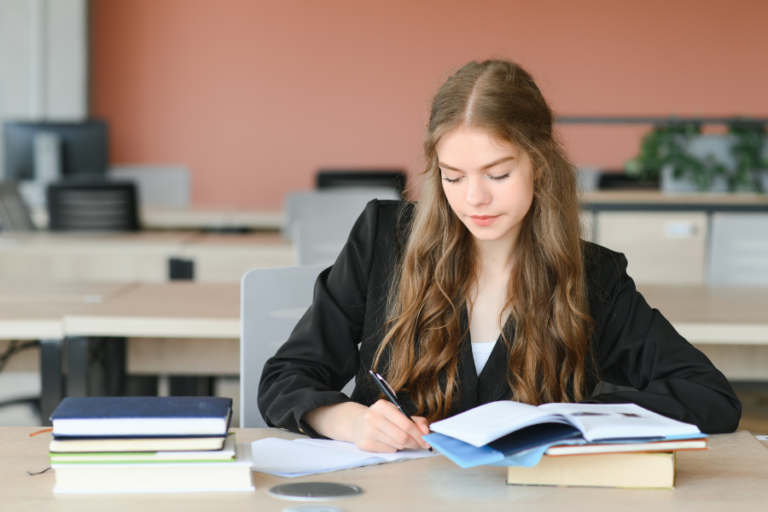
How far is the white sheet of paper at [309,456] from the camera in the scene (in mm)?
987

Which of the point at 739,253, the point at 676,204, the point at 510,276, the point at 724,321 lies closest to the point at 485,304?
the point at 510,276

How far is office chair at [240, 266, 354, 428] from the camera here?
5.08 ft

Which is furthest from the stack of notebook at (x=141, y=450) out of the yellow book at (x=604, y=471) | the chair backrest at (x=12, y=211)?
the chair backrest at (x=12, y=211)

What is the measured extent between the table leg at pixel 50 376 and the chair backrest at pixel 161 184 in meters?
3.72

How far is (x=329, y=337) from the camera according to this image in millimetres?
1303

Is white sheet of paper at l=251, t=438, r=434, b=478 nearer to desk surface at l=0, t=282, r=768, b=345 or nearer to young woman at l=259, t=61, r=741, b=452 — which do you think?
young woman at l=259, t=61, r=741, b=452

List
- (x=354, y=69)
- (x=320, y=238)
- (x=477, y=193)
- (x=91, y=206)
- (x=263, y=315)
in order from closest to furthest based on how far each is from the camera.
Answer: (x=477, y=193) → (x=263, y=315) → (x=320, y=238) → (x=91, y=206) → (x=354, y=69)

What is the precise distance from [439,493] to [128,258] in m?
2.66

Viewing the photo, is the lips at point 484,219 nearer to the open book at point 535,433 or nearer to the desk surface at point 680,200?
the open book at point 535,433

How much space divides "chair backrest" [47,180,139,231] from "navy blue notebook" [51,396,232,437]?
3342mm

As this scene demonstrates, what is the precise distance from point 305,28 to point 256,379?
4.94 meters

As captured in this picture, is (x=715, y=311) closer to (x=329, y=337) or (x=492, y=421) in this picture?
(x=329, y=337)

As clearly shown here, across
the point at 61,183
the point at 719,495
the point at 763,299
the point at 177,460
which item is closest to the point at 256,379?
the point at 177,460

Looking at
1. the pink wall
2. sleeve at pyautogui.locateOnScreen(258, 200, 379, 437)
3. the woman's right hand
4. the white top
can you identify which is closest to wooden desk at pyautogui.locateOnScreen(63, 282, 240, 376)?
sleeve at pyautogui.locateOnScreen(258, 200, 379, 437)
